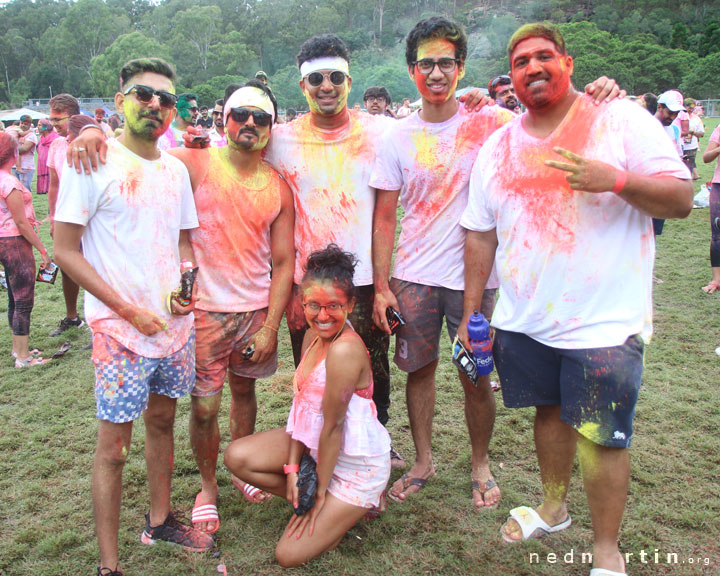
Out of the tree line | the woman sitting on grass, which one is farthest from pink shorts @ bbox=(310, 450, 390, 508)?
the tree line

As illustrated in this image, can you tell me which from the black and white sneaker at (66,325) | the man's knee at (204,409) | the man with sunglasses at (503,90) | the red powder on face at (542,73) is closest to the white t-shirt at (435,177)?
the red powder on face at (542,73)

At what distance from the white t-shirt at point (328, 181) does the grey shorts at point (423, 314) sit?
0.88 feet

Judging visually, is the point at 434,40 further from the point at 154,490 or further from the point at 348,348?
the point at 154,490

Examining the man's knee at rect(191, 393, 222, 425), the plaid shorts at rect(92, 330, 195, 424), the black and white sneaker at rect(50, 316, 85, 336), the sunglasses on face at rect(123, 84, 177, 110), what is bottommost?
the black and white sneaker at rect(50, 316, 85, 336)

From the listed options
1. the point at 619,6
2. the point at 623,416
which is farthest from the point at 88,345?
the point at 619,6

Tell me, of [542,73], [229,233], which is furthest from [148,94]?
[542,73]

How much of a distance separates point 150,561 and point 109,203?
179 centimetres

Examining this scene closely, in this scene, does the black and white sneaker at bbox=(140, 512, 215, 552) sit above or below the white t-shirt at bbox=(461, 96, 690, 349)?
below

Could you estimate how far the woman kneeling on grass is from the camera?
2.72 metres

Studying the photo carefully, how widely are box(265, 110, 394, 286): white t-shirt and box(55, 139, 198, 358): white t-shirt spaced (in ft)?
2.39

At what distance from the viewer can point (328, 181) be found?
3107mm

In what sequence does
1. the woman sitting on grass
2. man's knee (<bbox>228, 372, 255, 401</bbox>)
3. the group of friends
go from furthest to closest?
the woman sitting on grass, man's knee (<bbox>228, 372, 255, 401</bbox>), the group of friends

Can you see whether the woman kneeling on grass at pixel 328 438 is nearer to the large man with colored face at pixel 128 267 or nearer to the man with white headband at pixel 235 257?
the man with white headband at pixel 235 257

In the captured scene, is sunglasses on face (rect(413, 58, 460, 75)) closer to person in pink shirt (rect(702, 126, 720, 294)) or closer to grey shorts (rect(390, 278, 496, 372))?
grey shorts (rect(390, 278, 496, 372))
